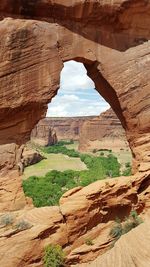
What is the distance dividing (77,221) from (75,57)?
8.00 m

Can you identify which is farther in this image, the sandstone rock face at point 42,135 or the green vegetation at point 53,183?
the sandstone rock face at point 42,135

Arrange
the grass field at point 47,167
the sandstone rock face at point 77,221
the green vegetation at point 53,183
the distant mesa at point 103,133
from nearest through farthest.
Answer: the sandstone rock face at point 77,221 < the green vegetation at point 53,183 < the grass field at point 47,167 < the distant mesa at point 103,133

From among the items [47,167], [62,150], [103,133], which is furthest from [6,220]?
[62,150]

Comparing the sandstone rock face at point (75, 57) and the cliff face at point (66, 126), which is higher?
the sandstone rock face at point (75, 57)

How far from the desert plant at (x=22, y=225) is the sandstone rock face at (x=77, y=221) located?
0.10 m

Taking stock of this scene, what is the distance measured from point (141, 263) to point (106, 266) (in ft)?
4.48

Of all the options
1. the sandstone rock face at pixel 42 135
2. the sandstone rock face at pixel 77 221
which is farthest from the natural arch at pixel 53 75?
the sandstone rock face at pixel 42 135

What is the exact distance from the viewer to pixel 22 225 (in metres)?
16.6

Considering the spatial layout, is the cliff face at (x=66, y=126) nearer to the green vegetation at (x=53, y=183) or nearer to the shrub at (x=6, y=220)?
the green vegetation at (x=53, y=183)

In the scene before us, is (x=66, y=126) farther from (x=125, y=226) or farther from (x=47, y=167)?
(x=125, y=226)

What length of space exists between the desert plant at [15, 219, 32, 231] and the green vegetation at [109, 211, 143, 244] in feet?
12.7

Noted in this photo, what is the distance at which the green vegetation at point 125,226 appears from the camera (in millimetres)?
17391

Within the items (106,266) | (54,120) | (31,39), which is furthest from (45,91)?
(54,120)

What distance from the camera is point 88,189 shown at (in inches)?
735
